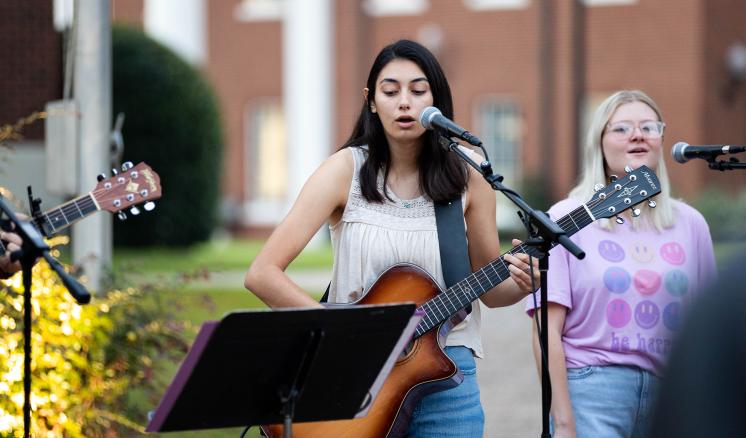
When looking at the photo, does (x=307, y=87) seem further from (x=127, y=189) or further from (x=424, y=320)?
(x=424, y=320)

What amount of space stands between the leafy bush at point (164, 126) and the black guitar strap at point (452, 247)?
1474 cm

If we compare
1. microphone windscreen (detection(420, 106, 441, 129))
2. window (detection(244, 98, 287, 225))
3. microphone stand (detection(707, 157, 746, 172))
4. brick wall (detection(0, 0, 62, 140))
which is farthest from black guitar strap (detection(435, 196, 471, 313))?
window (detection(244, 98, 287, 225))

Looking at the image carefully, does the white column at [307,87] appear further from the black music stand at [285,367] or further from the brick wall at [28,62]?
the black music stand at [285,367]

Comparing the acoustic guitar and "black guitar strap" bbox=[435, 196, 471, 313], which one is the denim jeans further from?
"black guitar strap" bbox=[435, 196, 471, 313]

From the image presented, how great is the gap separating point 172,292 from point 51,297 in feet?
3.26

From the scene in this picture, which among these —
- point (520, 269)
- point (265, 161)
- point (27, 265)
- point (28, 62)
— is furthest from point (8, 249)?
point (265, 161)

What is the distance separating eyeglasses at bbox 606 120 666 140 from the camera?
13.9ft

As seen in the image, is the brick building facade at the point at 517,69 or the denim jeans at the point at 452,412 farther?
the brick building facade at the point at 517,69

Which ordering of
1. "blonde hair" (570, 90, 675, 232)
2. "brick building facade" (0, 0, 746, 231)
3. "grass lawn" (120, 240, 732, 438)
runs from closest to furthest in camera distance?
"blonde hair" (570, 90, 675, 232) < "grass lawn" (120, 240, 732, 438) < "brick building facade" (0, 0, 746, 231)

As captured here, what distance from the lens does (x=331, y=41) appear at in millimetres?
24250

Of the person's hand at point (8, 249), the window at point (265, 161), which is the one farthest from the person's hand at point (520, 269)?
the window at point (265, 161)

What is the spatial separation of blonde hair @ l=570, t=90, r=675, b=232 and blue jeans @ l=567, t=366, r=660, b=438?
0.51 m

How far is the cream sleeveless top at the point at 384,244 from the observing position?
394cm

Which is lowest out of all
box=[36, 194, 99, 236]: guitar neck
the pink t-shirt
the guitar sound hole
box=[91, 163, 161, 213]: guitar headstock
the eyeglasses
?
the guitar sound hole
